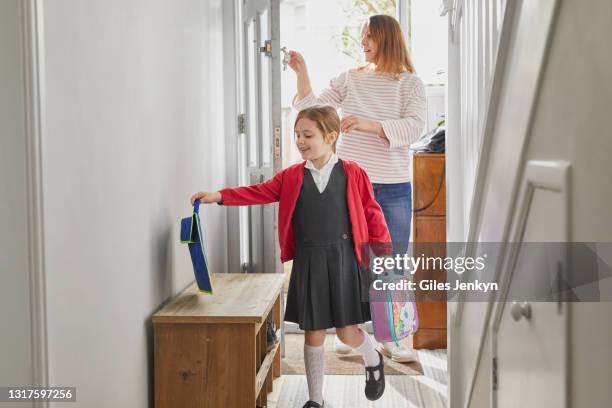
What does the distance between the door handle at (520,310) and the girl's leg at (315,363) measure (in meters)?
1.39

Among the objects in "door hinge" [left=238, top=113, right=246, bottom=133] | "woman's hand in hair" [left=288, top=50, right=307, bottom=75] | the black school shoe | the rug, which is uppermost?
"woman's hand in hair" [left=288, top=50, right=307, bottom=75]

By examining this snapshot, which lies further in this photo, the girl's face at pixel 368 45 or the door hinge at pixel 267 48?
the door hinge at pixel 267 48

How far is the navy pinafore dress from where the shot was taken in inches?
104

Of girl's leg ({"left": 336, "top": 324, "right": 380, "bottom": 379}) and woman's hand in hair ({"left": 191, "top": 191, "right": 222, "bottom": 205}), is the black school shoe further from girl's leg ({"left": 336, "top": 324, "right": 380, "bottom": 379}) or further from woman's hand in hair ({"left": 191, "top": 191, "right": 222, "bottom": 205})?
woman's hand in hair ({"left": 191, "top": 191, "right": 222, "bottom": 205})

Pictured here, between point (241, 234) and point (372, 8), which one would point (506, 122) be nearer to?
point (241, 234)

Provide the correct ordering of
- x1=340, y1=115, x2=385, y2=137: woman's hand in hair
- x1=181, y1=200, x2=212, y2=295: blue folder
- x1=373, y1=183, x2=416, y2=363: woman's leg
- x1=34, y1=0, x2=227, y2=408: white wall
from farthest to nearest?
x1=373, y1=183, x2=416, y2=363: woman's leg → x1=340, y1=115, x2=385, y2=137: woman's hand in hair → x1=181, y1=200, x2=212, y2=295: blue folder → x1=34, y1=0, x2=227, y2=408: white wall

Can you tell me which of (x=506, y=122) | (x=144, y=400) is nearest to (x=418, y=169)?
(x=144, y=400)

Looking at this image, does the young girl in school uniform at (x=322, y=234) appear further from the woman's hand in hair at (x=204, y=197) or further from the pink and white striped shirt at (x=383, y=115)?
the pink and white striped shirt at (x=383, y=115)

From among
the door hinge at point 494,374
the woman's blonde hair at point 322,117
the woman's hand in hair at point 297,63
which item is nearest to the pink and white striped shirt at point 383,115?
the woman's hand in hair at point 297,63

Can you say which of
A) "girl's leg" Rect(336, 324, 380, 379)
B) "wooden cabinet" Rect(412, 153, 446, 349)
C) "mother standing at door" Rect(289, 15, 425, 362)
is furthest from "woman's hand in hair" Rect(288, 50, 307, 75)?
"girl's leg" Rect(336, 324, 380, 379)

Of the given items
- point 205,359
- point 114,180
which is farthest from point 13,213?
point 205,359

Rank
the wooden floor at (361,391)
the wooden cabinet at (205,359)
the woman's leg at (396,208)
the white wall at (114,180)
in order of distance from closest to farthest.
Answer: the white wall at (114,180), the wooden cabinet at (205,359), the wooden floor at (361,391), the woman's leg at (396,208)

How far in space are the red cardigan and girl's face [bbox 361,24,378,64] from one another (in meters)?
0.70

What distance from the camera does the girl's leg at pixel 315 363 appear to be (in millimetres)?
2689
